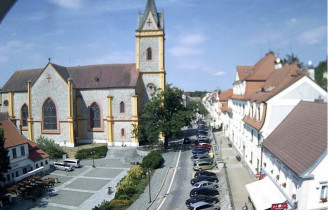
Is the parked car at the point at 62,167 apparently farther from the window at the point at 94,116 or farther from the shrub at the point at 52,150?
the window at the point at 94,116

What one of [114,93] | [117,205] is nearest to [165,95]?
[114,93]

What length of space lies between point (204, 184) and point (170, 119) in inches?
569

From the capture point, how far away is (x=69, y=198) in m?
23.0

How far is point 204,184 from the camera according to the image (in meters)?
22.1

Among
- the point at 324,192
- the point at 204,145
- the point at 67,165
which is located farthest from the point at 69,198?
the point at 324,192

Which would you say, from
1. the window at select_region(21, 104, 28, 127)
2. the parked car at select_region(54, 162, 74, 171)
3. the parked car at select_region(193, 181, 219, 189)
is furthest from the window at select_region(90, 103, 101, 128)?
the parked car at select_region(193, 181, 219, 189)

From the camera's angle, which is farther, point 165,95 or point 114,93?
point 114,93

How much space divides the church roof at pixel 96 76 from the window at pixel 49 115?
5071 millimetres

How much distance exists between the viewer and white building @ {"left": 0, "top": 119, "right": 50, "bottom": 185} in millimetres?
26719

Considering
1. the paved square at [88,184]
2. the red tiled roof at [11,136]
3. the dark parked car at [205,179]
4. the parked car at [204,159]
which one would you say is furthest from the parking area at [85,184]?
the parked car at [204,159]

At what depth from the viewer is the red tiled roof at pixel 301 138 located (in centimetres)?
1159

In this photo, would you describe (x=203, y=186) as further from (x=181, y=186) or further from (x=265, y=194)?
(x=265, y=194)

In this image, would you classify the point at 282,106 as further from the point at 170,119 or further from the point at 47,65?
the point at 47,65

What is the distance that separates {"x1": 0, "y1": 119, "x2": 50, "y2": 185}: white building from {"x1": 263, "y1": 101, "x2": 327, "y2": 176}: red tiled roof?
2650 centimetres
